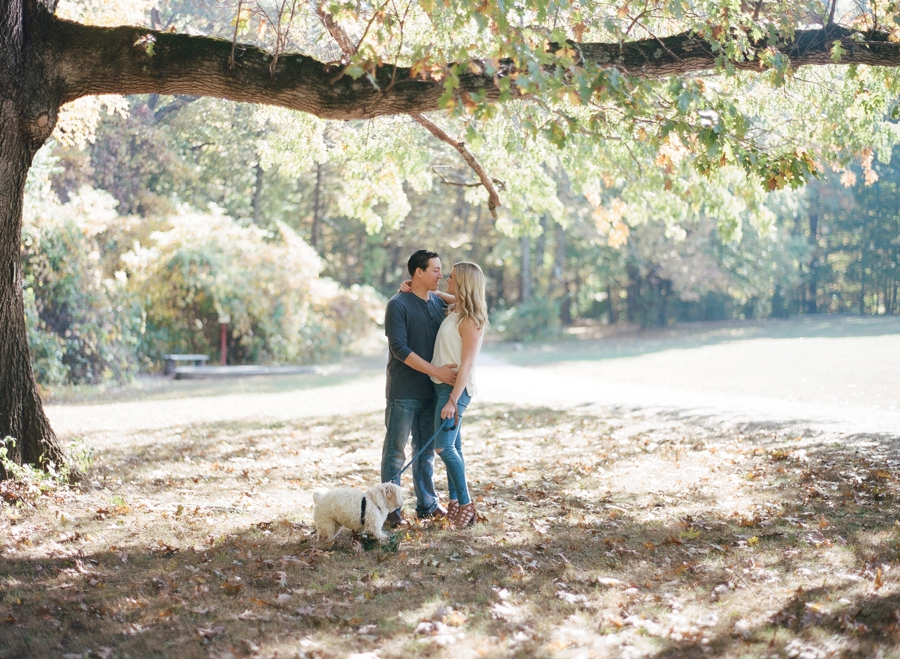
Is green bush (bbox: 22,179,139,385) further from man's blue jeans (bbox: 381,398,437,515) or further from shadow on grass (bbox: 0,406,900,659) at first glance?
man's blue jeans (bbox: 381,398,437,515)

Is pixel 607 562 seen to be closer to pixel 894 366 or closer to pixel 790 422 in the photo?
pixel 790 422

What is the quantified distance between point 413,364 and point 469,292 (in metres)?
0.66

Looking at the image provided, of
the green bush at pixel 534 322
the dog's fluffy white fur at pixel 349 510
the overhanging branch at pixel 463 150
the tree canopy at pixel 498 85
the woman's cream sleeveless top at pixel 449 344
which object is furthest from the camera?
the green bush at pixel 534 322

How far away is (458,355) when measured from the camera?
5.89m

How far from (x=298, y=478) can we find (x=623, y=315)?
43869 millimetres

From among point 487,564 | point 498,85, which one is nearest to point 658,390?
point 487,564

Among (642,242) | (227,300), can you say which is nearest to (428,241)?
(642,242)

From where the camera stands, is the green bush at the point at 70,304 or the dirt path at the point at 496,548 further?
the green bush at the point at 70,304

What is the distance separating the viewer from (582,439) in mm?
10992

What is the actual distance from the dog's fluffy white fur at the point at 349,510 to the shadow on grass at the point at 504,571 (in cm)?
19

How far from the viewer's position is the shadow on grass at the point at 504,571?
3.96 m

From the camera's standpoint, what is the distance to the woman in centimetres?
579

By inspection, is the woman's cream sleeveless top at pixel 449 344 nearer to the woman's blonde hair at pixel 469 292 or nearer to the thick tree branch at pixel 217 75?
the woman's blonde hair at pixel 469 292

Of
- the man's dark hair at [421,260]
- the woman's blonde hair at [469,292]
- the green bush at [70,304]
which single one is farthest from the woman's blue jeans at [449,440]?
the green bush at [70,304]
